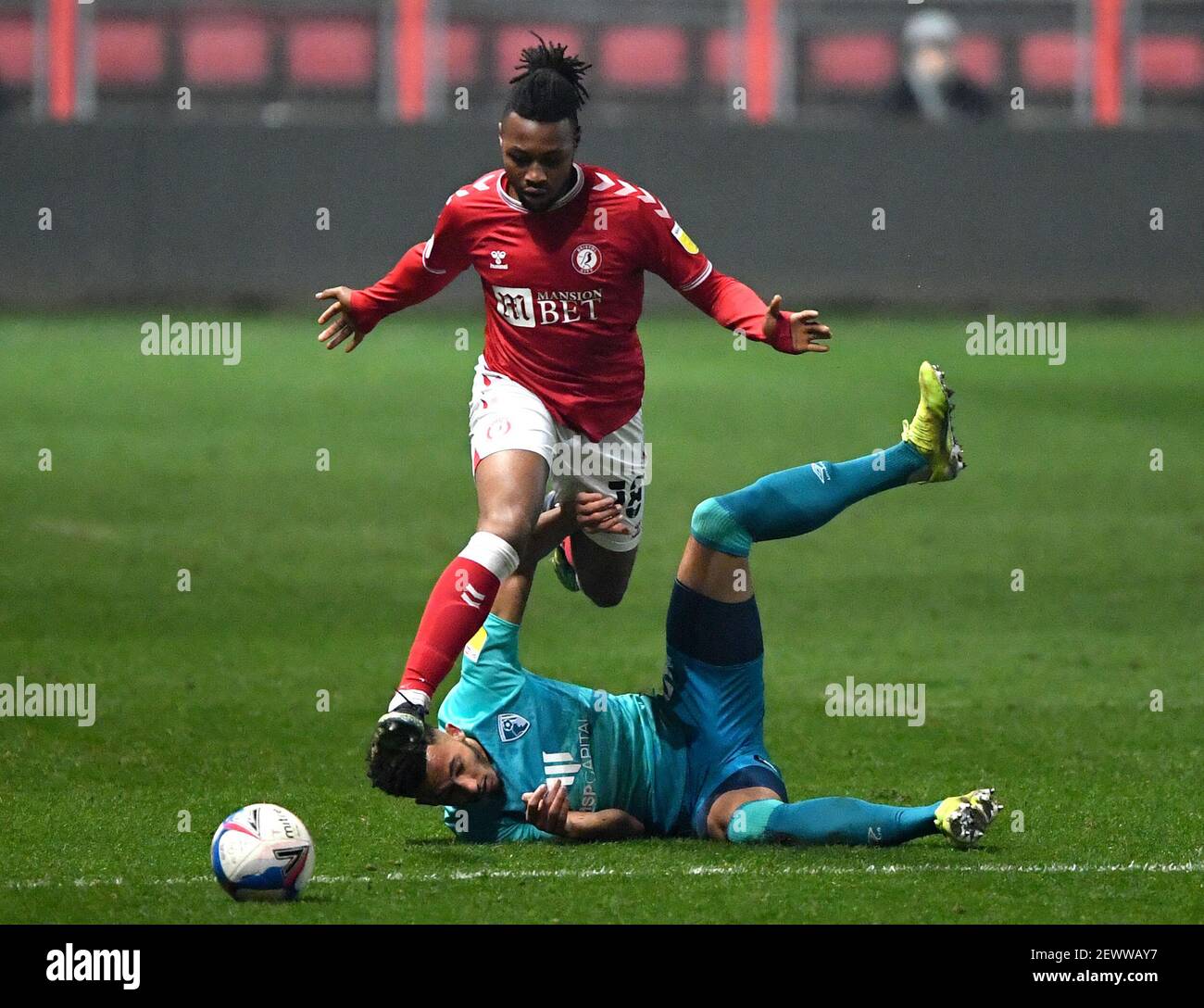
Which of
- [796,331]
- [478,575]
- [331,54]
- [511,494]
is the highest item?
[331,54]

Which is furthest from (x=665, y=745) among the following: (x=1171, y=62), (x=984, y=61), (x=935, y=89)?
(x=1171, y=62)

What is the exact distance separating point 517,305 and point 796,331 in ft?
3.55

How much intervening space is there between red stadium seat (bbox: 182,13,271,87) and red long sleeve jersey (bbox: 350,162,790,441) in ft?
61.1

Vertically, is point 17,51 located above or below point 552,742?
above

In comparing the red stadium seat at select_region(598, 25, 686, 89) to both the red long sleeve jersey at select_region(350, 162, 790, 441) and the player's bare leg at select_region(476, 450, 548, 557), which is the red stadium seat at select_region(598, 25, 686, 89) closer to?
the red long sleeve jersey at select_region(350, 162, 790, 441)

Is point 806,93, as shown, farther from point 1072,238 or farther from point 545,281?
point 545,281

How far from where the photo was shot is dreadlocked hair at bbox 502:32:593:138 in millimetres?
7688

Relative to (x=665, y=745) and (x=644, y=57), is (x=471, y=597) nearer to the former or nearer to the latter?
(x=665, y=745)

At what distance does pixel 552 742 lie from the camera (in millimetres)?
6859

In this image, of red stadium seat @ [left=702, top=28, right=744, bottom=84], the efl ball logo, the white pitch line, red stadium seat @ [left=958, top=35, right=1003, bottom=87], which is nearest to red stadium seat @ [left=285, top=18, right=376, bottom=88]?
red stadium seat @ [left=702, top=28, right=744, bottom=84]

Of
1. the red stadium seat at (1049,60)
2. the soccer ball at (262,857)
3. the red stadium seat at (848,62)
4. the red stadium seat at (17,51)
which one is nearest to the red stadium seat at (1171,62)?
the red stadium seat at (1049,60)

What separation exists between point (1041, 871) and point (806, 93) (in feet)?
68.7

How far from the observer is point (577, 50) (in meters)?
26.1

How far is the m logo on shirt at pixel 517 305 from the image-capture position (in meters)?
8.08
